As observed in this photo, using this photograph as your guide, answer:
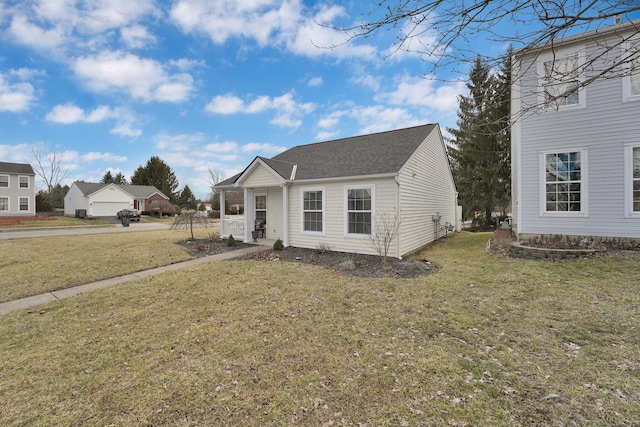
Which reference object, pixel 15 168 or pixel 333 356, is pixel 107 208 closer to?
pixel 15 168

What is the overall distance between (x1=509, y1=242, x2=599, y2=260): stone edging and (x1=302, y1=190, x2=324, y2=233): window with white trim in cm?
685

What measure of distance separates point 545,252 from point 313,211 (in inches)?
315

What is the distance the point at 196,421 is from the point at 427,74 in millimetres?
4537

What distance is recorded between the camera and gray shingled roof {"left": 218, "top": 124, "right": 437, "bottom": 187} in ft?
33.7

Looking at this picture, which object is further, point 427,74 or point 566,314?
point 566,314

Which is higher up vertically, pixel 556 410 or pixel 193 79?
pixel 193 79

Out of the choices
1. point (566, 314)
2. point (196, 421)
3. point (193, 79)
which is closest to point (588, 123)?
point (566, 314)

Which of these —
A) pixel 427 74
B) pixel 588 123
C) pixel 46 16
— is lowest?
pixel 427 74

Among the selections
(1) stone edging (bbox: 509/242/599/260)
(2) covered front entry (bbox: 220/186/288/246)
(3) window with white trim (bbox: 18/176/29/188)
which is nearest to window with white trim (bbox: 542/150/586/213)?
(1) stone edging (bbox: 509/242/599/260)

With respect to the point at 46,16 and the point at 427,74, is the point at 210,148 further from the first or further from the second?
the point at 427,74

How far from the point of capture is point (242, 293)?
6168 mm

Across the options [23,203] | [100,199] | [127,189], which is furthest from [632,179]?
[23,203]

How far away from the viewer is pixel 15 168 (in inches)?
1394

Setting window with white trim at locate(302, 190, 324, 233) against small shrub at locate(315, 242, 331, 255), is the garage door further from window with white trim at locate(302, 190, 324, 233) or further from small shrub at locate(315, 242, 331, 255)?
small shrub at locate(315, 242, 331, 255)
